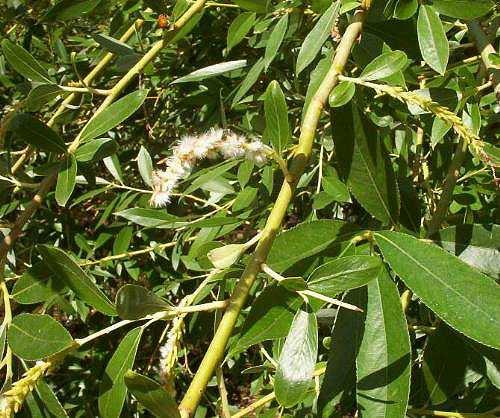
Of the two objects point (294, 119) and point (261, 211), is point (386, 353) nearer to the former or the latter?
point (261, 211)

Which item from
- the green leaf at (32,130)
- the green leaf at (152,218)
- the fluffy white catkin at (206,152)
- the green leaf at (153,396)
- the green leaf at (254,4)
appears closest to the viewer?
the green leaf at (153,396)

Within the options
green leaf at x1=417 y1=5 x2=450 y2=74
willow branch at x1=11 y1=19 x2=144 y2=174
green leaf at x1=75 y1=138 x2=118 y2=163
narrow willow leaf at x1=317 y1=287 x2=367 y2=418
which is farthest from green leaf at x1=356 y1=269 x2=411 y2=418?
willow branch at x1=11 y1=19 x2=144 y2=174

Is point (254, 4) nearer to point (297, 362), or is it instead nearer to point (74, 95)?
point (74, 95)

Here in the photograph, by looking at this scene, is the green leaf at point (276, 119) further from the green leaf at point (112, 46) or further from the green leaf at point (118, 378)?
the green leaf at point (112, 46)

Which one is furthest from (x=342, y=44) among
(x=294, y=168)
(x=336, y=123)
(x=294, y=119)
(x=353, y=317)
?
(x=294, y=119)

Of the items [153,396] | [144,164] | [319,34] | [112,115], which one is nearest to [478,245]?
[319,34]

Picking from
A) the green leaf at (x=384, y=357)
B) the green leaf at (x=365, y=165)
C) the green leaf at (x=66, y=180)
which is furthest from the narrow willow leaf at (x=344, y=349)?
the green leaf at (x=66, y=180)
